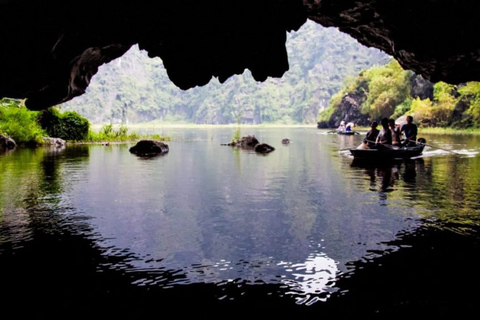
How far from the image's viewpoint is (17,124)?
44.3 meters

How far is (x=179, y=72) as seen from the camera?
1114 centimetres

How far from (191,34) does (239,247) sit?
487 cm

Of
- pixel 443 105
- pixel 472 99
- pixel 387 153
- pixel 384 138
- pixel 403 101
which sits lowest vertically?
pixel 387 153

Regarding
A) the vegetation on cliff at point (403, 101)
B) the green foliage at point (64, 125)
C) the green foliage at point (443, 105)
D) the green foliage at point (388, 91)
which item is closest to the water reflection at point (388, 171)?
the green foliage at point (64, 125)

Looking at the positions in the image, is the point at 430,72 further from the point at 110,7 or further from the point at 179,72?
the point at 110,7

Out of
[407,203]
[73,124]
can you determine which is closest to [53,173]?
[407,203]

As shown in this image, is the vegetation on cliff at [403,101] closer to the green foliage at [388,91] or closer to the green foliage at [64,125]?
the green foliage at [388,91]

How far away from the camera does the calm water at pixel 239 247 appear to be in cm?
745

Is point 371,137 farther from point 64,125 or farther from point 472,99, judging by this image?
point 472,99

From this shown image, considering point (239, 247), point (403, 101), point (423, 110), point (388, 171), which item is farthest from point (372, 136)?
point (403, 101)

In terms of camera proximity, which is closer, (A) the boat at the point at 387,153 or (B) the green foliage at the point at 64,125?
(A) the boat at the point at 387,153

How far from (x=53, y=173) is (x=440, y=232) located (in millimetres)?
18742

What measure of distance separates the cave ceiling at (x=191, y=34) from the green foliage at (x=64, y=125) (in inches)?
1542

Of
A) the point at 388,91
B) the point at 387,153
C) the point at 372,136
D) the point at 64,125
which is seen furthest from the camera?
the point at 388,91
